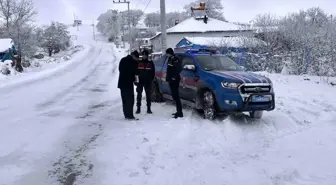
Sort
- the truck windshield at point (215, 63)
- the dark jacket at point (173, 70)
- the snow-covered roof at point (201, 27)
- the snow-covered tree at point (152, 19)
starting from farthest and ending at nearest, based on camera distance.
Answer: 1. the snow-covered tree at point (152, 19)
2. the snow-covered roof at point (201, 27)
3. the truck windshield at point (215, 63)
4. the dark jacket at point (173, 70)

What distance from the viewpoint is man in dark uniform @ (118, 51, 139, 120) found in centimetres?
837

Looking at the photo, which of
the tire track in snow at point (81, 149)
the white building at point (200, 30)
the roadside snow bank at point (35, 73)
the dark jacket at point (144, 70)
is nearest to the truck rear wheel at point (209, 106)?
the dark jacket at point (144, 70)

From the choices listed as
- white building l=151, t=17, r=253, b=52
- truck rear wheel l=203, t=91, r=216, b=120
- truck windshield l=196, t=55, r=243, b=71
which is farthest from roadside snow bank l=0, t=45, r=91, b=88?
white building l=151, t=17, r=253, b=52

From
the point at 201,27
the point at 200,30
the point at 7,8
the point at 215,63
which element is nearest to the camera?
the point at 215,63

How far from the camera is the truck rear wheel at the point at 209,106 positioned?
827 centimetres

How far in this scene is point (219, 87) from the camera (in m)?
8.01

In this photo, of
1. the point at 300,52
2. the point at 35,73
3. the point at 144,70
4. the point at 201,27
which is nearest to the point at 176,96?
the point at 144,70

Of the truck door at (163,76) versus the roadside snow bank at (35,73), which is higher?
the truck door at (163,76)

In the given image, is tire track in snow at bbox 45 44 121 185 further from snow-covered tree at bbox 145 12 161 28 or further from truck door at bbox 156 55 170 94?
snow-covered tree at bbox 145 12 161 28

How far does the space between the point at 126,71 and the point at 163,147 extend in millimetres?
2967

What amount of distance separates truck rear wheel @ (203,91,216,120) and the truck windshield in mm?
842

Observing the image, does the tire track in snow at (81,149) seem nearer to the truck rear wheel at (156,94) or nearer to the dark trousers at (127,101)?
the dark trousers at (127,101)

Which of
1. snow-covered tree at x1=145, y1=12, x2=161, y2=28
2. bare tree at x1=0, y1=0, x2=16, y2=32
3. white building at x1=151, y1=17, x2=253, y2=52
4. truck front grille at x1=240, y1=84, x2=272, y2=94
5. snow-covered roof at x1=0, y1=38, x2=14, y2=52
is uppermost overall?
snow-covered tree at x1=145, y1=12, x2=161, y2=28

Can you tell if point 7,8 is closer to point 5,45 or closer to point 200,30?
point 5,45
